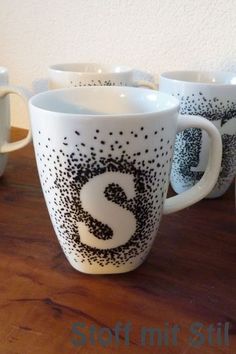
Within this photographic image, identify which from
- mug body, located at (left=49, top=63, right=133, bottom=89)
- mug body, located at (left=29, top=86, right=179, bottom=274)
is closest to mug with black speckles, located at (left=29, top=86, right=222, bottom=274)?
mug body, located at (left=29, top=86, right=179, bottom=274)

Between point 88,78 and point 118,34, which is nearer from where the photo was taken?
point 88,78

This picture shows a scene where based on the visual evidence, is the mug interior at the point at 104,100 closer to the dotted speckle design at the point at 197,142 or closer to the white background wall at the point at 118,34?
the dotted speckle design at the point at 197,142

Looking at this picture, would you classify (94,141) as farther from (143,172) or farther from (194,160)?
(194,160)

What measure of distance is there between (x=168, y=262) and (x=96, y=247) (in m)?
0.07

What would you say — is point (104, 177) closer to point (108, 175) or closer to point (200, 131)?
point (108, 175)

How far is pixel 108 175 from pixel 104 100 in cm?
12

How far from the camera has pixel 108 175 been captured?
29cm

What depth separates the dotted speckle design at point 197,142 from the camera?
418 mm

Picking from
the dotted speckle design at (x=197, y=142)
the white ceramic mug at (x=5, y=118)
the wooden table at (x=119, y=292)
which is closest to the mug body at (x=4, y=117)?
the white ceramic mug at (x=5, y=118)

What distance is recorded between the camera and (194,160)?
45cm

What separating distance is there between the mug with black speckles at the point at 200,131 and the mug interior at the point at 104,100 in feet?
0.23

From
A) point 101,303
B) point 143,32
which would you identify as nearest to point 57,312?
point 101,303

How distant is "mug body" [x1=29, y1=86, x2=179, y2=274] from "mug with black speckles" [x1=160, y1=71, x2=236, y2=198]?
0.08 m

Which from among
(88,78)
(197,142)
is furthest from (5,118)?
(197,142)
